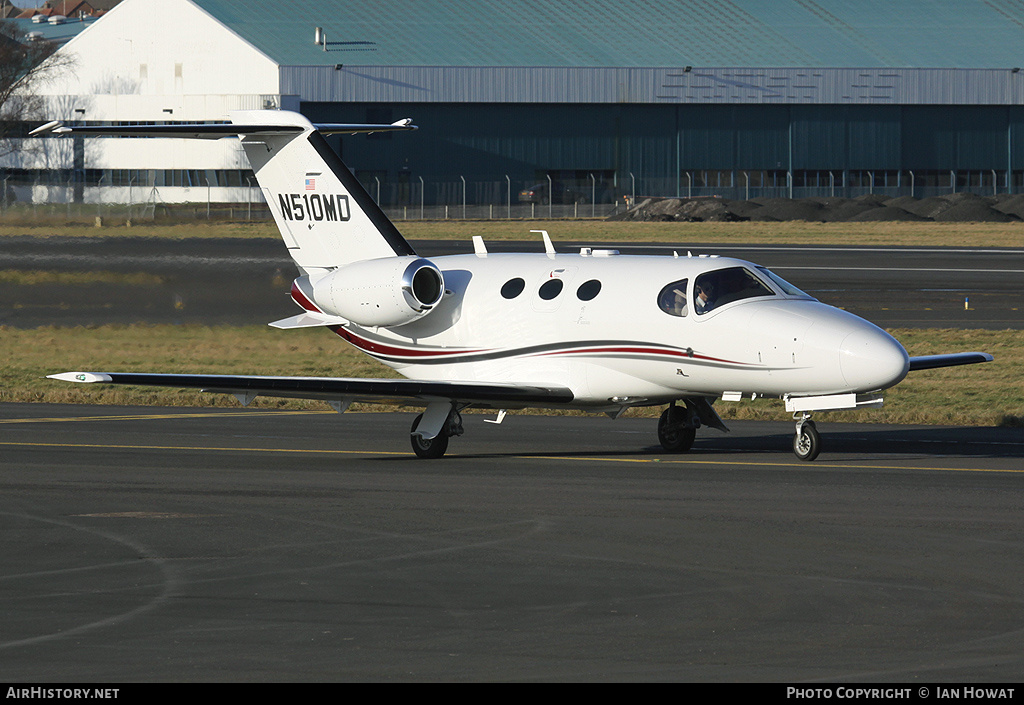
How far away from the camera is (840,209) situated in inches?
3310

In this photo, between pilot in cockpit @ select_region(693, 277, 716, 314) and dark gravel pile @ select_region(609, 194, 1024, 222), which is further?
dark gravel pile @ select_region(609, 194, 1024, 222)

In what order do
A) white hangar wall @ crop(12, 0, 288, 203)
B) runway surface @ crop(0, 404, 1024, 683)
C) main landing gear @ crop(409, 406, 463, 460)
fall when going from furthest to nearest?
white hangar wall @ crop(12, 0, 288, 203)
main landing gear @ crop(409, 406, 463, 460)
runway surface @ crop(0, 404, 1024, 683)

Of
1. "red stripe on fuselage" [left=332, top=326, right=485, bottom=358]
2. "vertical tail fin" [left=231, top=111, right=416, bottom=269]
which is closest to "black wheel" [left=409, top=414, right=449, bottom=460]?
"red stripe on fuselage" [left=332, top=326, right=485, bottom=358]

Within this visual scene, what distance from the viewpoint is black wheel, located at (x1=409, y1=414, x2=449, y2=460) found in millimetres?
20469

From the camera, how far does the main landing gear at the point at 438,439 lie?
67.1 ft

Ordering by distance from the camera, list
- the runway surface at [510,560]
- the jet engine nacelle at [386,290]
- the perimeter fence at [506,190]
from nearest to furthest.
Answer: the runway surface at [510,560]
the jet engine nacelle at [386,290]
the perimeter fence at [506,190]

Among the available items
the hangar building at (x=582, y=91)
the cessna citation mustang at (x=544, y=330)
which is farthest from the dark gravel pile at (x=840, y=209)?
the cessna citation mustang at (x=544, y=330)

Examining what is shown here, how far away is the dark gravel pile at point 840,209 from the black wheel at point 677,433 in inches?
2488

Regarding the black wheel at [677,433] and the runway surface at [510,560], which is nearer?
the runway surface at [510,560]

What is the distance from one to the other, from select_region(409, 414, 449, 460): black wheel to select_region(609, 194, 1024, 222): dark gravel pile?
64469 millimetres

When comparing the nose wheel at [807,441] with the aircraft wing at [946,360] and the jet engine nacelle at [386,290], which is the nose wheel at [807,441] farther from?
the jet engine nacelle at [386,290]

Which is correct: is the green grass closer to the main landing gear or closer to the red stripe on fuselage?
the red stripe on fuselage

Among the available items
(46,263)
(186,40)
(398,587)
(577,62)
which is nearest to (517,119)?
(577,62)

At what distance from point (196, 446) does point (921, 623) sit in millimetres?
13655
